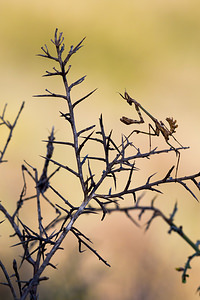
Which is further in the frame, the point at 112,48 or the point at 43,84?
the point at 112,48

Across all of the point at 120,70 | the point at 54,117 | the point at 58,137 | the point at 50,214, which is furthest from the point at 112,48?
the point at 50,214

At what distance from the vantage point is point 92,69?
12.0 ft

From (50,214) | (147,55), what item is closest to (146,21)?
(147,55)

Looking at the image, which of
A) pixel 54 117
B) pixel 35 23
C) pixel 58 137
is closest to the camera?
pixel 58 137

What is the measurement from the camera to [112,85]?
11.8 ft

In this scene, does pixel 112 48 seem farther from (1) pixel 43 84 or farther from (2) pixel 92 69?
(1) pixel 43 84

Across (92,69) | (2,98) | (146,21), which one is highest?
(146,21)

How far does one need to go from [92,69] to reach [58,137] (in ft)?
3.01

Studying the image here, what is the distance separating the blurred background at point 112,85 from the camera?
2.44 metres

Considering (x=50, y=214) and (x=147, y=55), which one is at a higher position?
(x=147, y=55)

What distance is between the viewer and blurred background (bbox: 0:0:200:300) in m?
2.44

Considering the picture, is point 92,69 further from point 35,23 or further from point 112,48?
point 35,23

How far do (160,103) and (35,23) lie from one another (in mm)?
1264

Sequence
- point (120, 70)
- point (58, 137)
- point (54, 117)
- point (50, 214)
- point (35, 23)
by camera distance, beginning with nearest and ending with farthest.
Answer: point (50, 214), point (58, 137), point (54, 117), point (120, 70), point (35, 23)
